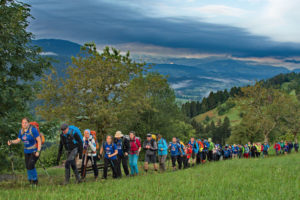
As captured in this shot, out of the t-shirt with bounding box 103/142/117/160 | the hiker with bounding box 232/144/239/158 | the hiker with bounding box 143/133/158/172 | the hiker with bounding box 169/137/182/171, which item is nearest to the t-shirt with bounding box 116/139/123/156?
the t-shirt with bounding box 103/142/117/160

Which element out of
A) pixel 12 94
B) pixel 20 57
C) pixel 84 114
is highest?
pixel 20 57

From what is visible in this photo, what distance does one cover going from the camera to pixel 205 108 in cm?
18412

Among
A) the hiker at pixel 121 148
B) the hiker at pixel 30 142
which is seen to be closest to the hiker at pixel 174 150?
the hiker at pixel 121 148

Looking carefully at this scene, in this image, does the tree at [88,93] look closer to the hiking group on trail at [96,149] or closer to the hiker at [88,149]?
the hiking group on trail at [96,149]

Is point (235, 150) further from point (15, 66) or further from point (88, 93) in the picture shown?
point (15, 66)

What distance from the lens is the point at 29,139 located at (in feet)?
30.6

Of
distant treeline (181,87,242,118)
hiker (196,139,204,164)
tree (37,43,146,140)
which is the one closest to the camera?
hiker (196,139,204,164)

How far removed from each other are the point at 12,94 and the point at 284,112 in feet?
172

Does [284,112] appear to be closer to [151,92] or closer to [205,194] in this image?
[151,92]

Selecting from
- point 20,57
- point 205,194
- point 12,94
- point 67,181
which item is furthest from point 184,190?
point 20,57

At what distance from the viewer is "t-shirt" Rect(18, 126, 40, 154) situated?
9320 millimetres

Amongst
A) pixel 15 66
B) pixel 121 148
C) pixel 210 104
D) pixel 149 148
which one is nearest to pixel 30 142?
pixel 121 148

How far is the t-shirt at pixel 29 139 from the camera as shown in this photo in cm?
932

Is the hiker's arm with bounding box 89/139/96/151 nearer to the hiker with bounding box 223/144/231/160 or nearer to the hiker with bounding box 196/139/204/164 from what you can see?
the hiker with bounding box 196/139/204/164
